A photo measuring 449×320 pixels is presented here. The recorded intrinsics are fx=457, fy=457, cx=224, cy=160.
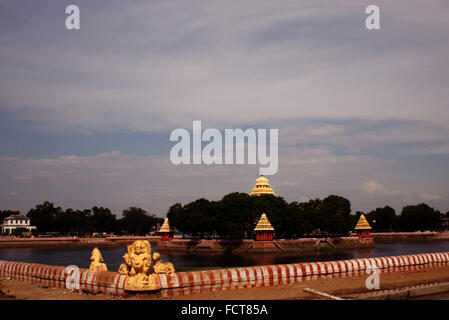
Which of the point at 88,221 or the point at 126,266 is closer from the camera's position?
the point at 126,266

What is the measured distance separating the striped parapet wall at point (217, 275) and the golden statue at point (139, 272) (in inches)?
10.1

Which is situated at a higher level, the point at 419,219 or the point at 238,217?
the point at 238,217

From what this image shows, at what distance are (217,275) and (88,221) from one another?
9977cm

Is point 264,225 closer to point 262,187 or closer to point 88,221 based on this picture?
point 262,187

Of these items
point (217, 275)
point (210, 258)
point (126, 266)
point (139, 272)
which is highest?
point (126, 266)

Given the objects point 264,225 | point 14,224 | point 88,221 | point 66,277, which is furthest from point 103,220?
point 66,277

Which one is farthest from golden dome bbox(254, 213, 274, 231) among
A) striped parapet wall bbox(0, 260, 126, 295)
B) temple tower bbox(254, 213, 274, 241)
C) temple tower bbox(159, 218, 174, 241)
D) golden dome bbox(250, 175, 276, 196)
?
striped parapet wall bbox(0, 260, 126, 295)

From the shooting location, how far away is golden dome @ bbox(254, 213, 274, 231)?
67.9 meters

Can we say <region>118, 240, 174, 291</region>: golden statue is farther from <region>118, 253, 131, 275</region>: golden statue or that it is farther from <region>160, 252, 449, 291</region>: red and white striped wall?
<region>160, 252, 449, 291</region>: red and white striped wall

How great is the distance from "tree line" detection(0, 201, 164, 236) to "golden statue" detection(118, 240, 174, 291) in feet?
319

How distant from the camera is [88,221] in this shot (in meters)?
Result: 112
